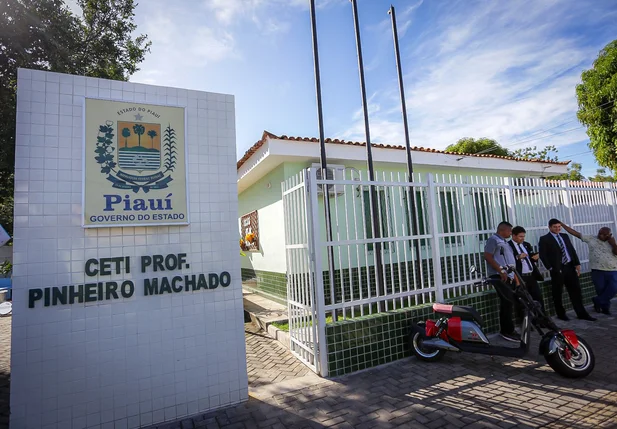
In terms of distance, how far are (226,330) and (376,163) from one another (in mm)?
6350

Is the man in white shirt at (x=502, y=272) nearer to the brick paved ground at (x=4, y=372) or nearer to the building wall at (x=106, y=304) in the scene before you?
the building wall at (x=106, y=304)

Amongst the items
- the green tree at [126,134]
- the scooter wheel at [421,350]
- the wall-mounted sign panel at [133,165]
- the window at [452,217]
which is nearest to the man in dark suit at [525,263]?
the window at [452,217]

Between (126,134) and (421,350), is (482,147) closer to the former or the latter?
(421,350)

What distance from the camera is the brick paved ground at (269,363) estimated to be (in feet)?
14.4

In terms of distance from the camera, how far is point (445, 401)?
3.45 meters

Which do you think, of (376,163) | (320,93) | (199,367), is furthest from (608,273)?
(199,367)

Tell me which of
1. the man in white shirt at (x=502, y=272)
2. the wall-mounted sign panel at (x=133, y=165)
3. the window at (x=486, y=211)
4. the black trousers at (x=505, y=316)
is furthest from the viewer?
the window at (x=486, y=211)

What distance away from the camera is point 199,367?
11.8 ft

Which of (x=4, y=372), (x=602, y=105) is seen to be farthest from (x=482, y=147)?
(x=4, y=372)

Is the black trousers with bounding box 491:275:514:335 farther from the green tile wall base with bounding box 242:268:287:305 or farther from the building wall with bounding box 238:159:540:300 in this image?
the green tile wall base with bounding box 242:268:287:305

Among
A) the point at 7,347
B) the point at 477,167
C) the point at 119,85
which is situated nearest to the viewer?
the point at 119,85

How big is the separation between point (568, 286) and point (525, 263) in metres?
1.55

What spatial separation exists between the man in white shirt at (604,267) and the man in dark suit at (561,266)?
1.24 feet

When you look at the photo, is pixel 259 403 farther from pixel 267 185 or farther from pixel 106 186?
pixel 267 185
